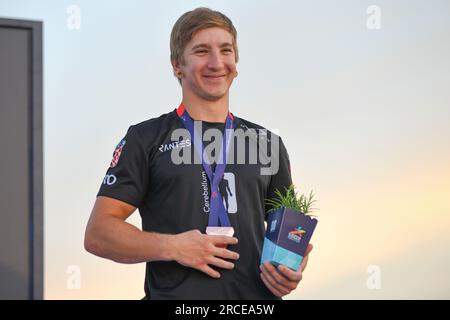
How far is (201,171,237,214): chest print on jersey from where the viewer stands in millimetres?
1626

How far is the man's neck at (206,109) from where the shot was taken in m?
1.74

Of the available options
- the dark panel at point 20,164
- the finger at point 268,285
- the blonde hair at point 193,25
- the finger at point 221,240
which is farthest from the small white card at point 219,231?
the dark panel at point 20,164

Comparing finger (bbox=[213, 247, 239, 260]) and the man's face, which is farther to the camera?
the man's face

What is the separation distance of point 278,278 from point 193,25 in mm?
732

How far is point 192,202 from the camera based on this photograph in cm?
161

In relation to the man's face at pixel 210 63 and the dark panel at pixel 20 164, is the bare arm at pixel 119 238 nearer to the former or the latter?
the man's face at pixel 210 63

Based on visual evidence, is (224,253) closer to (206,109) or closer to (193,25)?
(206,109)

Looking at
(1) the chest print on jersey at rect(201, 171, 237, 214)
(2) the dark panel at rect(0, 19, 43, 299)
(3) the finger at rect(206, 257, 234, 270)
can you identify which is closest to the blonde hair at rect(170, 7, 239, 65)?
(1) the chest print on jersey at rect(201, 171, 237, 214)

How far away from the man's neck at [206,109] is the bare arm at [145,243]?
0.34 meters

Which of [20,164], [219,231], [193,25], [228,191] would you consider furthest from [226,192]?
[20,164]

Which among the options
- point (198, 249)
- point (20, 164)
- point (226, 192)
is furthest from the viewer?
point (20, 164)

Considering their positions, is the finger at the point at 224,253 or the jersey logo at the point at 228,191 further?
the jersey logo at the point at 228,191

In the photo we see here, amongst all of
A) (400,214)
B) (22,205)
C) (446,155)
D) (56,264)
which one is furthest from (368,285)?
(22,205)

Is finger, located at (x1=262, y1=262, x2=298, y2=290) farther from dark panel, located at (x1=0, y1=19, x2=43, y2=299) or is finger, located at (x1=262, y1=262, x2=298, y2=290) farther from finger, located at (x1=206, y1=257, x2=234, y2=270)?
dark panel, located at (x1=0, y1=19, x2=43, y2=299)
